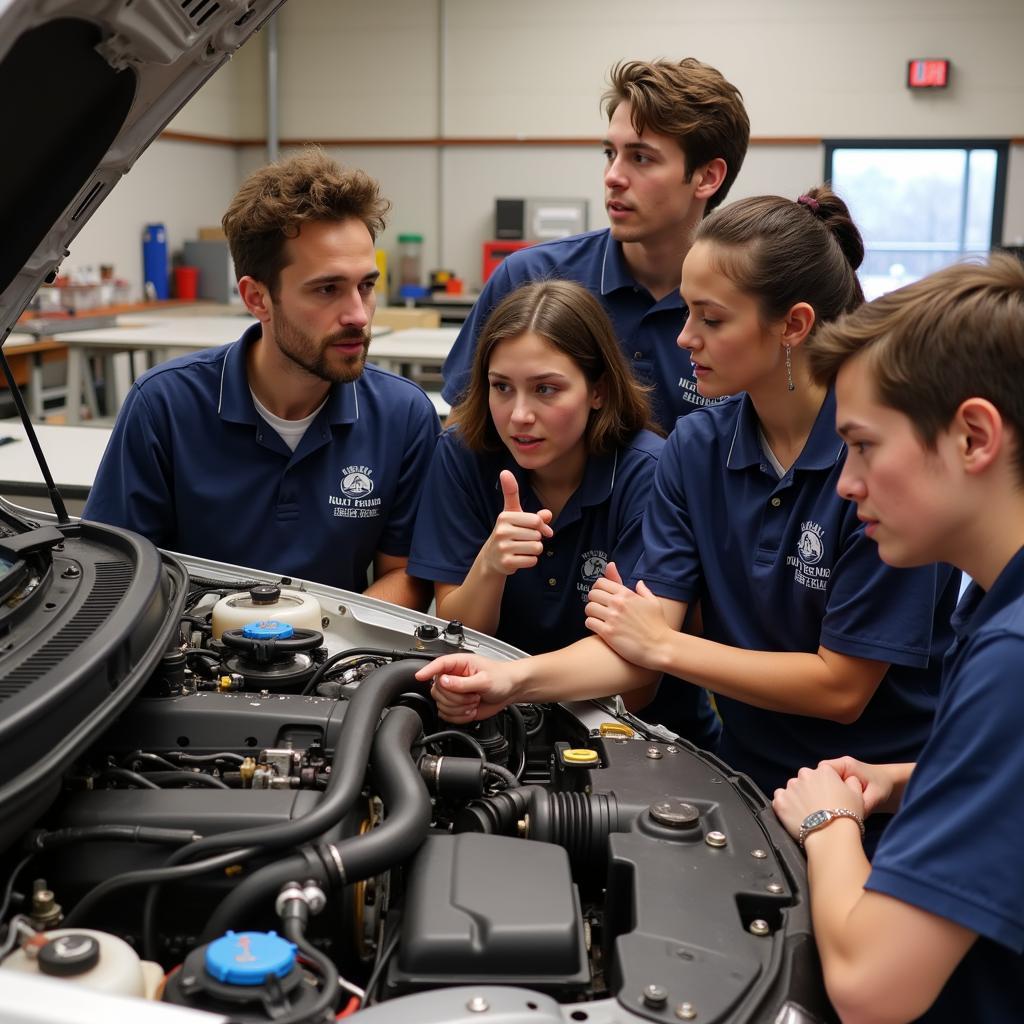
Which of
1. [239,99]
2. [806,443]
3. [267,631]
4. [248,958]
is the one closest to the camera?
[248,958]

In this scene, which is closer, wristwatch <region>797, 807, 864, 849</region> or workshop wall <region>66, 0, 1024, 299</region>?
wristwatch <region>797, 807, 864, 849</region>

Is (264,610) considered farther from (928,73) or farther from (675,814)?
(928,73)

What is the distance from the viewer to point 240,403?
215cm

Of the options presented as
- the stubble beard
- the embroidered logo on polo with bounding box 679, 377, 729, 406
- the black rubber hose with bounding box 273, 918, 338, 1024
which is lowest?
the black rubber hose with bounding box 273, 918, 338, 1024

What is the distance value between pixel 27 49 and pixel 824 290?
3.65 ft

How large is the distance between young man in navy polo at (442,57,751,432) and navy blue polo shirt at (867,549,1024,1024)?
144cm

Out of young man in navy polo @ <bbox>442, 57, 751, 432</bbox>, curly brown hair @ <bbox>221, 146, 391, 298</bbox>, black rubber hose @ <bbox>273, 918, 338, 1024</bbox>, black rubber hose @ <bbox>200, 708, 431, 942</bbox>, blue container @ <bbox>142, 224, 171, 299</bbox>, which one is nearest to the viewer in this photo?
black rubber hose @ <bbox>273, 918, 338, 1024</bbox>

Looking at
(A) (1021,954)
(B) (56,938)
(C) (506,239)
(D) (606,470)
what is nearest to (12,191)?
(B) (56,938)

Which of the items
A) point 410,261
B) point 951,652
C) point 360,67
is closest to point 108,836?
point 951,652

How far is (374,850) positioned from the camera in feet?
3.23

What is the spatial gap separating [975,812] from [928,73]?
745 centimetres

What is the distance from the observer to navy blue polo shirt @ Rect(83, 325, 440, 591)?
2.14m

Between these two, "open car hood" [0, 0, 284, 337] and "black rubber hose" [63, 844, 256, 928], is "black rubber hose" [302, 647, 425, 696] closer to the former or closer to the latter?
"black rubber hose" [63, 844, 256, 928]

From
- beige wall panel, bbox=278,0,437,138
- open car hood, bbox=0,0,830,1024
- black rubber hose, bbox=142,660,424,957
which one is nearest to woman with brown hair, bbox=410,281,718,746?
open car hood, bbox=0,0,830,1024
